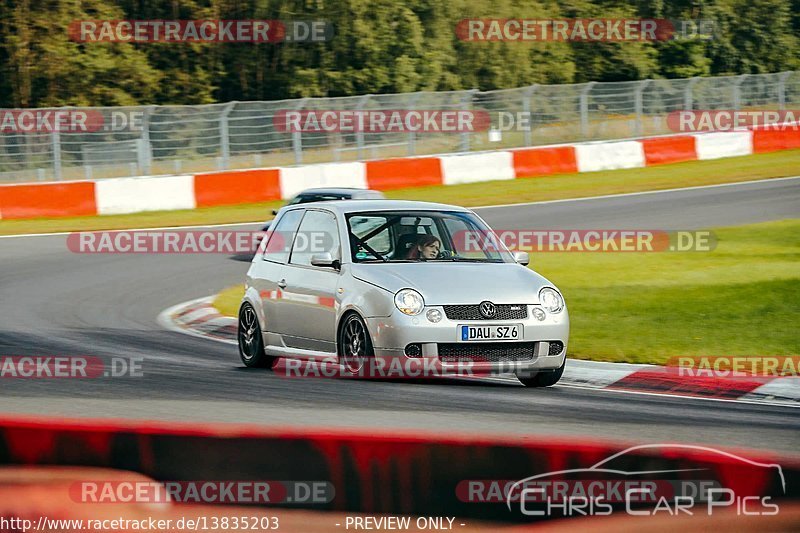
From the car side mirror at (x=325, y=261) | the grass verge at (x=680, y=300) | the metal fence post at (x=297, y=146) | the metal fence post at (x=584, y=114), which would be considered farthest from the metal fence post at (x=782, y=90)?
the car side mirror at (x=325, y=261)

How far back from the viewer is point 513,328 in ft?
30.9

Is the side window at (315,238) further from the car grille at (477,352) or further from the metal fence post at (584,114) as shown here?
the metal fence post at (584,114)

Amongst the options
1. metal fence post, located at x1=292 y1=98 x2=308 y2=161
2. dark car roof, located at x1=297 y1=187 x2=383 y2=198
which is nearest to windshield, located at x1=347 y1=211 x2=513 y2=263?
dark car roof, located at x1=297 y1=187 x2=383 y2=198

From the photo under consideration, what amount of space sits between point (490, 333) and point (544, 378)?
2.47ft

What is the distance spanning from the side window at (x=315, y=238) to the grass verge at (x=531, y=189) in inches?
506

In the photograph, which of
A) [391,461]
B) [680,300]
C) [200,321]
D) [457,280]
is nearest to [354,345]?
[457,280]

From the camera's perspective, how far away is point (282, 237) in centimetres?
1116

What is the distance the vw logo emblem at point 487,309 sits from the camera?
9.38 m

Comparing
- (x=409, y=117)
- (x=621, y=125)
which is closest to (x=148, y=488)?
(x=409, y=117)

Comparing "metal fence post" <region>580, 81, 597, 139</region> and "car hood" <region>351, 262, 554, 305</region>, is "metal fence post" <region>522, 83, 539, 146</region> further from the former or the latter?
"car hood" <region>351, 262, 554, 305</region>

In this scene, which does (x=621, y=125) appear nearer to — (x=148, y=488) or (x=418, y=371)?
(x=418, y=371)

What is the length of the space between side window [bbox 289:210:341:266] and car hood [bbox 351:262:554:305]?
54 cm

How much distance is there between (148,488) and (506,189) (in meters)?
23.1

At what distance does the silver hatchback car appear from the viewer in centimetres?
936
